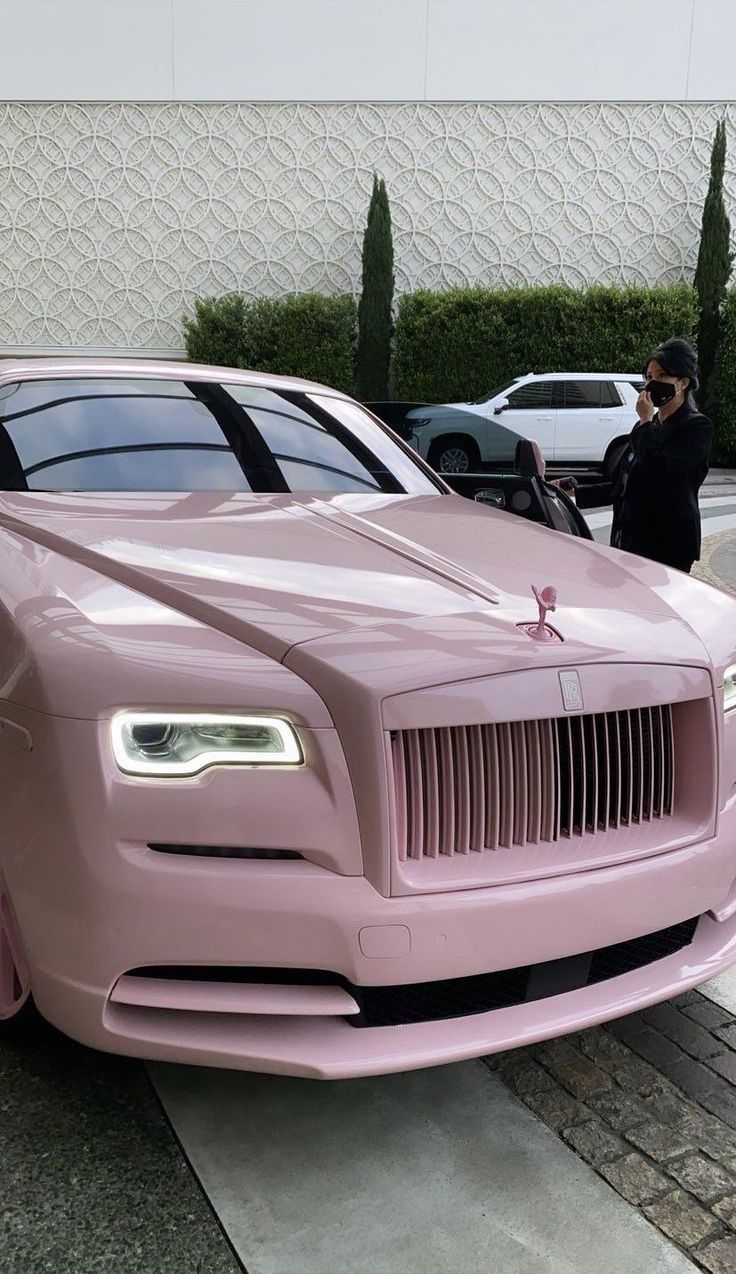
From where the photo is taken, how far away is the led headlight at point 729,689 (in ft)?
7.06

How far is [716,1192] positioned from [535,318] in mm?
18188

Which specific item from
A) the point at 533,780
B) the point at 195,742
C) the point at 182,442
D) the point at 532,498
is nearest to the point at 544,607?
the point at 533,780

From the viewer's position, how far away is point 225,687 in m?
1.76

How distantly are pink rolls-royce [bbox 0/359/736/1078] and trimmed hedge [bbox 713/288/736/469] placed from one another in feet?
60.8

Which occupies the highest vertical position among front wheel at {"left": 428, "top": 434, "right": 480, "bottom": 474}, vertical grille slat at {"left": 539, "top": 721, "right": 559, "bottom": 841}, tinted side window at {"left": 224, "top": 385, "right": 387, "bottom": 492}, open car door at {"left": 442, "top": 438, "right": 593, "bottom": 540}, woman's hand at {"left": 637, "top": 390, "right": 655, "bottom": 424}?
tinted side window at {"left": 224, "top": 385, "right": 387, "bottom": 492}

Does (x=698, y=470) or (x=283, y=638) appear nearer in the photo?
(x=283, y=638)

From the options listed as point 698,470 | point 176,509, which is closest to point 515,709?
point 176,509

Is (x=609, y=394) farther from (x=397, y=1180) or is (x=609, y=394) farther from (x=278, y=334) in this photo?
(x=397, y=1180)

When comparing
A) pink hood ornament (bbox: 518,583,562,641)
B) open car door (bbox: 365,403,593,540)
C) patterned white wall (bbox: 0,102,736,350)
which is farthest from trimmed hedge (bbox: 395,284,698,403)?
pink hood ornament (bbox: 518,583,562,641)

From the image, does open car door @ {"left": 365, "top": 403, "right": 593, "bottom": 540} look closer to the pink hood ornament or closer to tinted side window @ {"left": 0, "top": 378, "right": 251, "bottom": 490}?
tinted side window @ {"left": 0, "top": 378, "right": 251, "bottom": 490}

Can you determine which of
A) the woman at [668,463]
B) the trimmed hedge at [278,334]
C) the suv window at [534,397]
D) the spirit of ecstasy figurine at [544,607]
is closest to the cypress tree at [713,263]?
the suv window at [534,397]

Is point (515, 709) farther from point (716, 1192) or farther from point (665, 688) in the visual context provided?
point (716, 1192)

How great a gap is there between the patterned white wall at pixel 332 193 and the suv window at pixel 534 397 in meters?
5.15

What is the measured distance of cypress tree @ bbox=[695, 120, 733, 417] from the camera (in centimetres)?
1905
